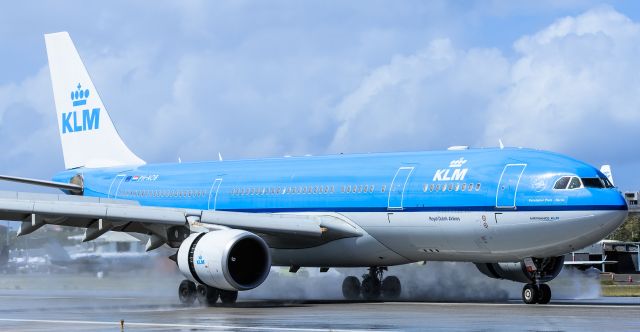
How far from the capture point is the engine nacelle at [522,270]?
85.4 feet

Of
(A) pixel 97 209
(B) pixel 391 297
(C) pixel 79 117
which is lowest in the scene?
(B) pixel 391 297

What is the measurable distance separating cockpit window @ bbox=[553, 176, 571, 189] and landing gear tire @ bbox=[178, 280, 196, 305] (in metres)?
9.08

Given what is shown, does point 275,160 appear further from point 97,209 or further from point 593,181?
point 593,181

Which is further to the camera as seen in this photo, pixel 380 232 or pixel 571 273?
pixel 571 273

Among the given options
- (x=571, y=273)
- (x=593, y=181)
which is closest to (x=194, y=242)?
(x=593, y=181)

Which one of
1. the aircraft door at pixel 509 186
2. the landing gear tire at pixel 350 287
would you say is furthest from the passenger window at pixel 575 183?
the landing gear tire at pixel 350 287

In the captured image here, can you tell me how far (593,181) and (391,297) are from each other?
25.3 feet

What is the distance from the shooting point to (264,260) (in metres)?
26.0

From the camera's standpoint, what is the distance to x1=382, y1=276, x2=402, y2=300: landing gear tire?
3069cm

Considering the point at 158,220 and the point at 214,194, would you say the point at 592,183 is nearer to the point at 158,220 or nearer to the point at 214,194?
the point at 158,220

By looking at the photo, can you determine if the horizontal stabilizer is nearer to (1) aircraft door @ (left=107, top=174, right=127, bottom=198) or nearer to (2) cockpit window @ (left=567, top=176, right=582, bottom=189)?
(1) aircraft door @ (left=107, top=174, right=127, bottom=198)

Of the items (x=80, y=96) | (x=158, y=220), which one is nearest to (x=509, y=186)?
(x=158, y=220)

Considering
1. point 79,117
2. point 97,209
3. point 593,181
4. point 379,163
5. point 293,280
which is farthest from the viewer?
point 79,117

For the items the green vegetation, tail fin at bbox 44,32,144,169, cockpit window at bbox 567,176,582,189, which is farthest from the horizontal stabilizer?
the green vegetation
